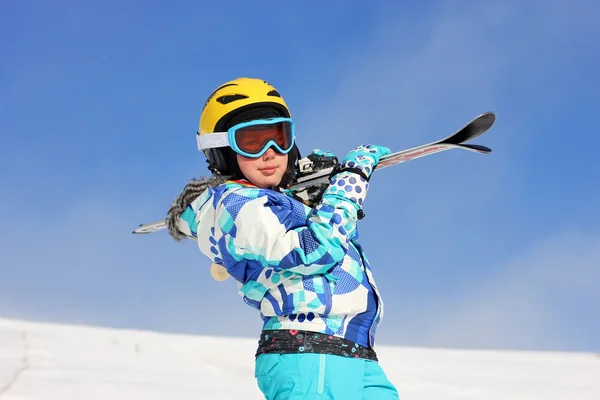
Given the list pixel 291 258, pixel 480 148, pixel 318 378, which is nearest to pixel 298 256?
pixel 291 258

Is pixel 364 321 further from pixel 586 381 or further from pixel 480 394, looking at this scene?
pixel 586 381

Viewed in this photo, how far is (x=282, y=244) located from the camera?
2.10 metres

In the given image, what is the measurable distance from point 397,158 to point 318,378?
97cm

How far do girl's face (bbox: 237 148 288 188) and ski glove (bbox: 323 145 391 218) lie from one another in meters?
0.28

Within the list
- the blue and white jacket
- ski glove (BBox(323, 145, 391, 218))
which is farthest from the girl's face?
ski glove (BBox(323, 145, 391, 218))

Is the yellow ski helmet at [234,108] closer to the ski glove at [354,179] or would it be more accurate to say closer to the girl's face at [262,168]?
the girl's face at [262,168]

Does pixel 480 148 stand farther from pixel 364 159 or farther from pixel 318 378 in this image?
pixel 318 378

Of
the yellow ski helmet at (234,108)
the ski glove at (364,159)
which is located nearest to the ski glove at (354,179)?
the ski glove at (364,159)

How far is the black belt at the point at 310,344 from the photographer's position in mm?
2166

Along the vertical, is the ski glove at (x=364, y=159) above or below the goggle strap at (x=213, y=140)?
below

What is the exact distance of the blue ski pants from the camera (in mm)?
2129

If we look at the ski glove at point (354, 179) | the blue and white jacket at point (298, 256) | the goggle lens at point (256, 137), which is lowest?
the blue and white jacket at point (298, 256)

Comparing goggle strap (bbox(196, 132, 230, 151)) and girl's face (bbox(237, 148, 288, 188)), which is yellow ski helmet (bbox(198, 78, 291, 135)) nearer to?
goggle strap (bbox(196, 132, 230, 151))

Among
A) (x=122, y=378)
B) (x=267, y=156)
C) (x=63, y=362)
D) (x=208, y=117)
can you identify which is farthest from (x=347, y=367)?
(x=63, y=362)
